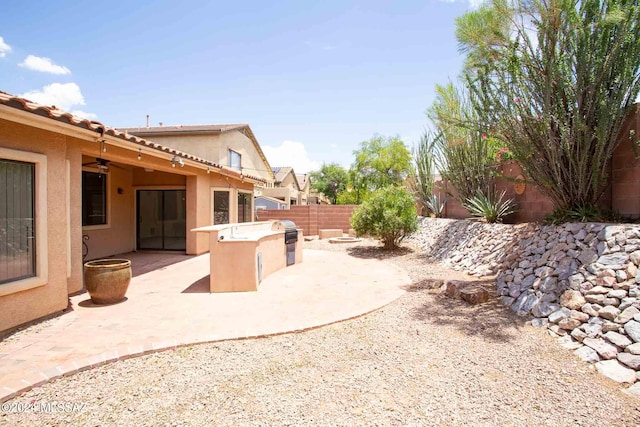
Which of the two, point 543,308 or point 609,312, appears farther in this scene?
point 543,308

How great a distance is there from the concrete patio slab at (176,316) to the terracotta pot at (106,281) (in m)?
0.17

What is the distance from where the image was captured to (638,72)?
6.13m

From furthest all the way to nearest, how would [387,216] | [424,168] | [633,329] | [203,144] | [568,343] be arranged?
[203,144], [424,168], [387,216], [568,343], [633,329]

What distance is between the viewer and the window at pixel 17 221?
4.48 metres

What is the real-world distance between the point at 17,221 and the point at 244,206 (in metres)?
10.5

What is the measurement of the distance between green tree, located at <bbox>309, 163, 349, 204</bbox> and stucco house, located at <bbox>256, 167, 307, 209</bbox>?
5.15 meters

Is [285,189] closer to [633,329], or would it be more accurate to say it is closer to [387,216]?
[387,216]

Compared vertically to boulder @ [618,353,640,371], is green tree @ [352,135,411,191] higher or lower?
higher

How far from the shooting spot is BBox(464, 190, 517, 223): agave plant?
10469mm

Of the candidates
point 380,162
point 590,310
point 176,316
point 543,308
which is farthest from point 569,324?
point 380,162

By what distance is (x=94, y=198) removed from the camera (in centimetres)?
1008

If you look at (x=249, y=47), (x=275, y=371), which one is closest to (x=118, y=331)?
(x=275, y=371)

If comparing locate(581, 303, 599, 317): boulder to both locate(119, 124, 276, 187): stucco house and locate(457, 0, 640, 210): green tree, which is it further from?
locate(119, 124, 276, 187): stucco house

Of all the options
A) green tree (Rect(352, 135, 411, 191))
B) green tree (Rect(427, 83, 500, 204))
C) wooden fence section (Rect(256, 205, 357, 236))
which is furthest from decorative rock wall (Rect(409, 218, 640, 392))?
green tree (Rect(352, 135, 411, 191))
